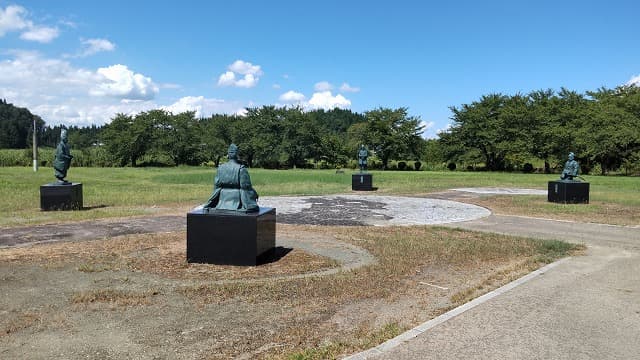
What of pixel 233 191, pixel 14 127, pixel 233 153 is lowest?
pixel 233 191

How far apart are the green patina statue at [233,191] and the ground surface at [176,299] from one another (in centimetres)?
99

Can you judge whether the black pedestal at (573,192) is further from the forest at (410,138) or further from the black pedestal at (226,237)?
the forest at (410,138)

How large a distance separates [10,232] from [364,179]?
51.1 feet

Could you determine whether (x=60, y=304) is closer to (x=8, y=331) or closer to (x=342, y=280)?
(x=8, y=331)

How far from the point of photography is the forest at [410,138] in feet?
142

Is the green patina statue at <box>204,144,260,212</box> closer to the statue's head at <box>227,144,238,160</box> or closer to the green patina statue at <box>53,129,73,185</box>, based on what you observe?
the statue's head at <box>227,144,238,160</box>

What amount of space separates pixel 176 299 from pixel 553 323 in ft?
13.7

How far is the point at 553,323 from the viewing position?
5027mm

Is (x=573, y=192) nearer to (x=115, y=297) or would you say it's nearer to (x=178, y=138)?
(x=115, y=297)

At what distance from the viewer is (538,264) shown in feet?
25.8

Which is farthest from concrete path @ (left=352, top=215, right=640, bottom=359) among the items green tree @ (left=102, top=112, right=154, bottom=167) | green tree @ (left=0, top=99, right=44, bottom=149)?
green tree @ (left=0, top=99, right=44, bottom=149)

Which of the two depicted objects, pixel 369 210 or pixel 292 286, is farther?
pixel 369 210

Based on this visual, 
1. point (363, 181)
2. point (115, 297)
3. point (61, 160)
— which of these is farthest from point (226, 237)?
point (363, 181)

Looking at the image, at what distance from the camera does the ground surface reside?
4547mm
